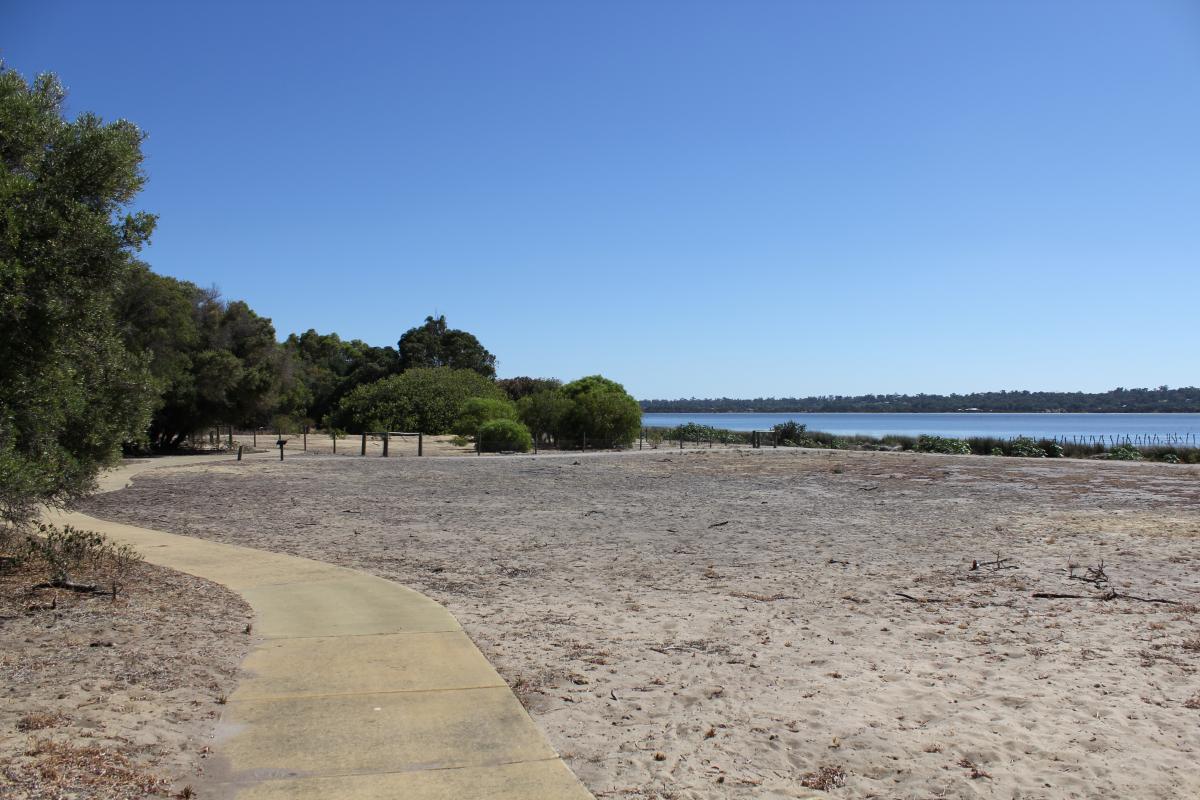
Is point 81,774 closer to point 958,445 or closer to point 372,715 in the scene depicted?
point 372,715

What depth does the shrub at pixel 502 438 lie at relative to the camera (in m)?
47.5

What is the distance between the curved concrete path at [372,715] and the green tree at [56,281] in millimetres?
2334

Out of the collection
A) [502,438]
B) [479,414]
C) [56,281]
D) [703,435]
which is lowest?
[703,435]

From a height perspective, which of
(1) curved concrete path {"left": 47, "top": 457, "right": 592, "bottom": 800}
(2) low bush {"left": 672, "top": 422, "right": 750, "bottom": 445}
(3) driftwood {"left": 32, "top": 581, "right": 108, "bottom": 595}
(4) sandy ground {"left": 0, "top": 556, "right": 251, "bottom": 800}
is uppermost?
(2) low bush {"left": 672, "top": 422, "right": 750, "bottom": 445}

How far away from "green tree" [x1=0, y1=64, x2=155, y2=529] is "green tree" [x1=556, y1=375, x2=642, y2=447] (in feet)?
138

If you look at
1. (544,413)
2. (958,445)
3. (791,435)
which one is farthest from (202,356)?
(958,445)

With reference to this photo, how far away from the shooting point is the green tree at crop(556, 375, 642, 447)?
52.4 m

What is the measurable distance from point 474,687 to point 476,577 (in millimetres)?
4997

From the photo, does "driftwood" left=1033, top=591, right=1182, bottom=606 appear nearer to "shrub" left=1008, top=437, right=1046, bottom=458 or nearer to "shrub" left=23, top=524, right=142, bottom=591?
"shrub" left=23, top=524, right=142, bottom=591

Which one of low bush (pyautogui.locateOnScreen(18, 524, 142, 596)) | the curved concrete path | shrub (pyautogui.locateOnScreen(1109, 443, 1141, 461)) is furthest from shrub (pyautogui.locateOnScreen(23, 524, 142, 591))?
shrub (pyautogui.locateOnScreen(1109, 443, 1141, 461))

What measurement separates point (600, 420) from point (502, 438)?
709 centimetres

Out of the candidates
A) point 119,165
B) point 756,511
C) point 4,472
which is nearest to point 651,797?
point 4,472

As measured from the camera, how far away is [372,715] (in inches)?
230

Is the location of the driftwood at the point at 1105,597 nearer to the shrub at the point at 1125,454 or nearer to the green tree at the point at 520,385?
the shrub at the point at 1125,454
